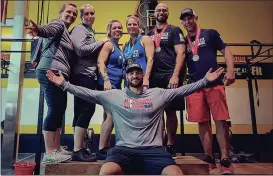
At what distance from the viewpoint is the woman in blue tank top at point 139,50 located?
6.67 feet

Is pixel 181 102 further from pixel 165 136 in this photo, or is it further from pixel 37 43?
pixel 37 43

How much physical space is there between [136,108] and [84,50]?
62 centimetres

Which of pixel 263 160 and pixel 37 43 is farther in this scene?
pixel 263 160

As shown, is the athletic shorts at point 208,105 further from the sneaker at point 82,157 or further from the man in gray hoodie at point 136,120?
the sneaker at point 82,157

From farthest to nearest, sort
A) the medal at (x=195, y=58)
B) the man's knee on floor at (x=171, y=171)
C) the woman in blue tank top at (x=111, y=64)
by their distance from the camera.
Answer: the medal at (x=195, y=58), the woman in blue tank top at (x=111, y=64), the man's knee on floor at (x=171, y=171)

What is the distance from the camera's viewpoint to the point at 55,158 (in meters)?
1.85

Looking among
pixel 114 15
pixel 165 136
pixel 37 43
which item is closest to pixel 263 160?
pixel 165 136

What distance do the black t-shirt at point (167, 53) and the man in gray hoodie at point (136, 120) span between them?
0.99 ft

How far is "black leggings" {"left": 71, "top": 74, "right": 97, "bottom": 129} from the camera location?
6.32 ft

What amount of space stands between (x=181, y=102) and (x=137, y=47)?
616 millimetres

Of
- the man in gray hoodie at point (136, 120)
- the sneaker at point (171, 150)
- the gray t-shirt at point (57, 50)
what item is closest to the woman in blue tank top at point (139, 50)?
the man in gray hoodie at point (136, 120)

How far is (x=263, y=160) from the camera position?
3.65m

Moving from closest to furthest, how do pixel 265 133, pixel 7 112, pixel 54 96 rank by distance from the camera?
pixel 54 96
pixel 7 112
pixel 265 133

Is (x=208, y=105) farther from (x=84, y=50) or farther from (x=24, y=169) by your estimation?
(x=24, y=169)
